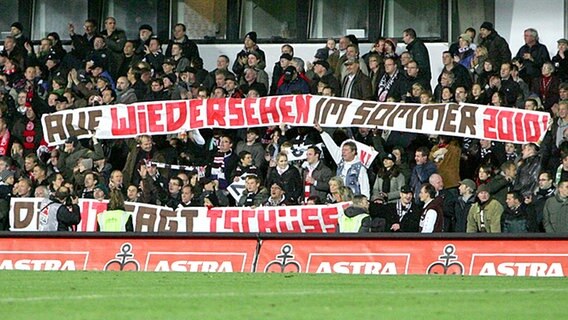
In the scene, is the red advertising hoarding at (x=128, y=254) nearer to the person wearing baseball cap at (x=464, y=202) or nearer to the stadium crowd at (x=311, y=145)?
the stadium crowd at (x=311, y=145)

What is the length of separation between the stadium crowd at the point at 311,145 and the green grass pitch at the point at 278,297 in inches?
177

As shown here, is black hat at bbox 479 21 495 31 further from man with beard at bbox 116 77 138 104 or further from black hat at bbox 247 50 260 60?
man with beard at bbox 116 77 138 104

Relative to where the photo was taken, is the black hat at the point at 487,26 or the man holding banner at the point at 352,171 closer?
the man holding banner at the point at 352,171

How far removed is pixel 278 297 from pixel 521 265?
5.60 meters

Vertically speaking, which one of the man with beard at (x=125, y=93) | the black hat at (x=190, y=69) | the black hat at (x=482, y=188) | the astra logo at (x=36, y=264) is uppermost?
the black hat at (x=190, y=69)

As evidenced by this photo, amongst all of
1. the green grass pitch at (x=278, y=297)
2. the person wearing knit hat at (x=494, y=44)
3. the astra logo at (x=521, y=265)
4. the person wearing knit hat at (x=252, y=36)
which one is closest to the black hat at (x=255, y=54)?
the person wearing knit hat at (x=252, y=36)

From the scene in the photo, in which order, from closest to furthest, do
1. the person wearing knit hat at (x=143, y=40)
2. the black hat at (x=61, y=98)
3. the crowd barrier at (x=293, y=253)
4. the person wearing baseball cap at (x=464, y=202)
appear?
the crowd barrier at (x=293, y=253), the person wearing baseball cap at (x=464, y=202), the black hat at (x=61, y=98), the person wearing knit hat at (x=143, y=40)

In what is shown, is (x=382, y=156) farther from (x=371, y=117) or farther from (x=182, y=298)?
(x=182, y=298)

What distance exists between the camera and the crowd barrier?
16.5 m

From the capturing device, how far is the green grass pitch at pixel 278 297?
33.8 feet

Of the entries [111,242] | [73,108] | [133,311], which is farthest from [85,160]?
[133,311]

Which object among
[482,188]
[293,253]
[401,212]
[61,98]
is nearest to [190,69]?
[61,98]

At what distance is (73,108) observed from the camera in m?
22.9

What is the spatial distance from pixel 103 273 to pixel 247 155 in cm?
598
